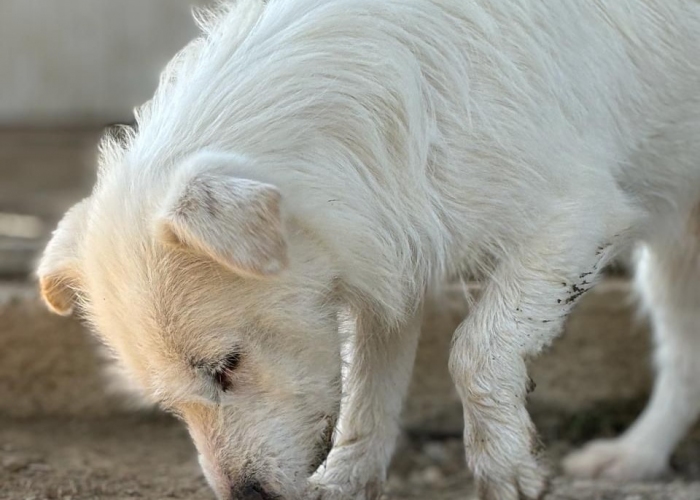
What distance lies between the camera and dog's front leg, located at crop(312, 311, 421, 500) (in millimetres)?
3938

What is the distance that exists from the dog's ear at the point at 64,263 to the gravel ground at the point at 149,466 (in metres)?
0.70

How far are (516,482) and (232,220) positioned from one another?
133 centimetres

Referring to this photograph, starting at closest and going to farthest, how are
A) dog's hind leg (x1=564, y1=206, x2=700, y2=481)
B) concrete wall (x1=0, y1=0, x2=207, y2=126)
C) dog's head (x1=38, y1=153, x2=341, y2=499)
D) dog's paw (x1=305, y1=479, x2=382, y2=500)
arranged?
dog's head (x1=38, y1=153, x2=341, y2=499), dog's paw (x1=305, y1=479, x2=382, y2=500), dog's hind leg (x1=564, y1=206, x2=700, y2=481), concrete wall (x1=0, y1=0, x2=207, y2=126)

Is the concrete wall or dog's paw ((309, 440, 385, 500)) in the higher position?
the concrete wall

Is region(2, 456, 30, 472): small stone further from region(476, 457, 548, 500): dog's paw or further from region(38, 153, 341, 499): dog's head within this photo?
region(476, 457, 548, 500): dog's paw

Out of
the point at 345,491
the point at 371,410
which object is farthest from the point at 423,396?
the point at 345,491

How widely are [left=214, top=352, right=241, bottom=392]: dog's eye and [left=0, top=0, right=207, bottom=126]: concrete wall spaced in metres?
6.96

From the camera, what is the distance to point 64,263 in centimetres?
350

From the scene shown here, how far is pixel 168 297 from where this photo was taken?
3162 millimetres

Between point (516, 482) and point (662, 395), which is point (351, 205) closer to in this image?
point (516, 482)

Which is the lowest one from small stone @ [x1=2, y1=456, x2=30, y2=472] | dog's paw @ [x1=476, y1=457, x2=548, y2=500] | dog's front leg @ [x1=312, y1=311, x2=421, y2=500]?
dog's paw @ [x1=476, y1=457, x2=548, y2=500]

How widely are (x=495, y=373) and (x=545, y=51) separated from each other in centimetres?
106

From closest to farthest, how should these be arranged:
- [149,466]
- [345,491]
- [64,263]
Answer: [64,263]
[345,491]
[149,466]

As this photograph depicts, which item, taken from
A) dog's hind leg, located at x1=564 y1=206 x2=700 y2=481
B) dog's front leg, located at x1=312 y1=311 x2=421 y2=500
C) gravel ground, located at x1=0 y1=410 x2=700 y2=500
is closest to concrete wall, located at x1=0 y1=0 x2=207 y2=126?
gravel ground, located at x1=0 y1=410 x2=700 y2=500
